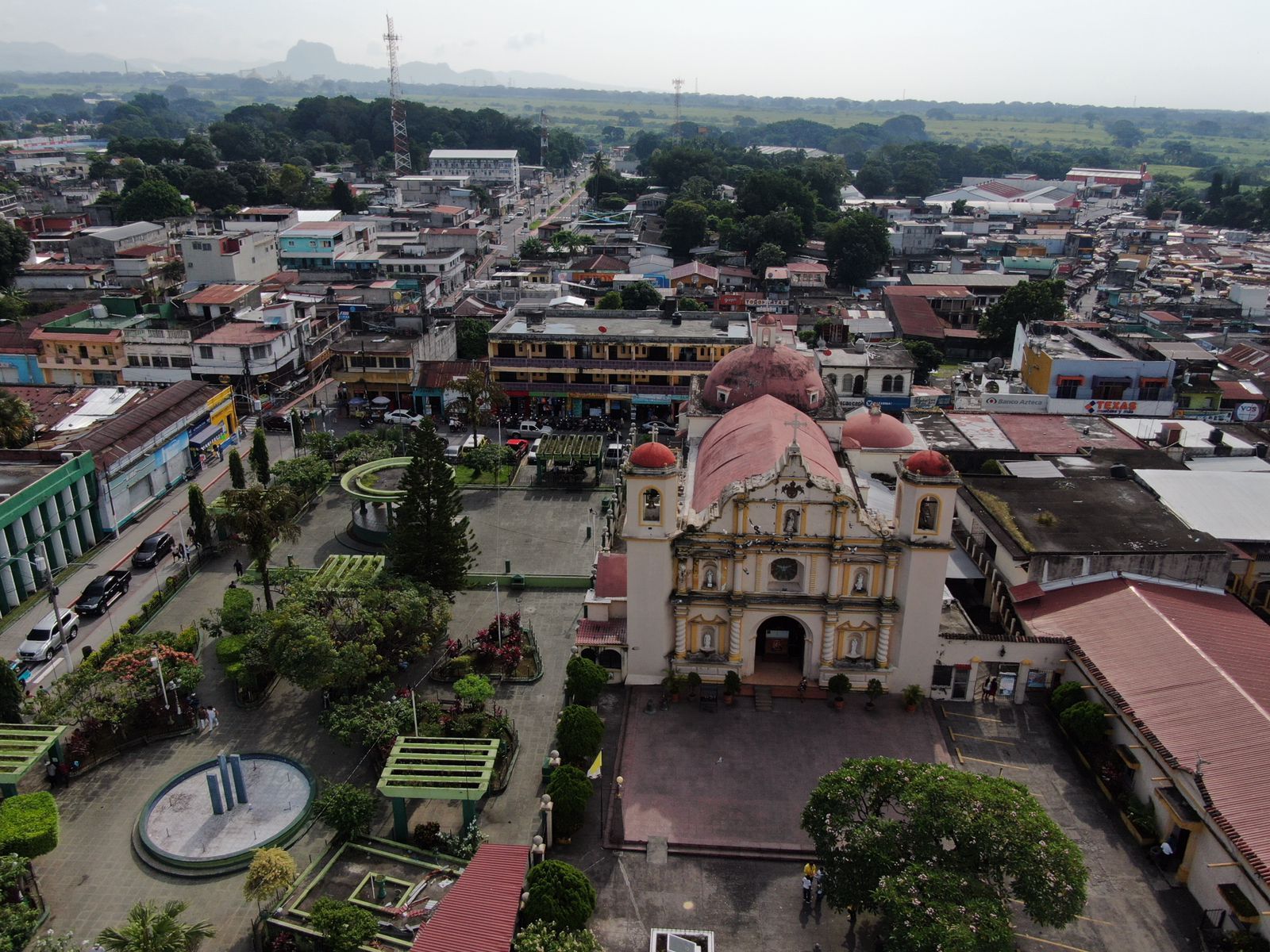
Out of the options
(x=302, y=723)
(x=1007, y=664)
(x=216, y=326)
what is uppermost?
(x=216, y=326)

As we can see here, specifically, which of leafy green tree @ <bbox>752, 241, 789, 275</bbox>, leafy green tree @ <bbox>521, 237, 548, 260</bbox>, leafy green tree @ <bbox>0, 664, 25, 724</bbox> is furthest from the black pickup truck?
leafy green tree @ <bbox>752, 241, 789, 275</bbox>

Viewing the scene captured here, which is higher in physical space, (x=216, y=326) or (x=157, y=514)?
(x=216, y=326)

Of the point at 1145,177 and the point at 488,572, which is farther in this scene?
the point at 1145,177

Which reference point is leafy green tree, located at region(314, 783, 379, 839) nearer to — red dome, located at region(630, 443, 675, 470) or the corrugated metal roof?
the corrugated metal roof

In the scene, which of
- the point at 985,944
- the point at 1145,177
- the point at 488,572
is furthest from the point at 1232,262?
the point at 985,944

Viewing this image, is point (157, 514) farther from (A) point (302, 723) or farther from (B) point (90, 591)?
(A) point (302, 723)

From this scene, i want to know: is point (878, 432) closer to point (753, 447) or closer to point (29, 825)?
point (753, 447)

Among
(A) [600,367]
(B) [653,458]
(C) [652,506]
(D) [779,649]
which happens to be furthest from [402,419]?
(D) [779,649]
